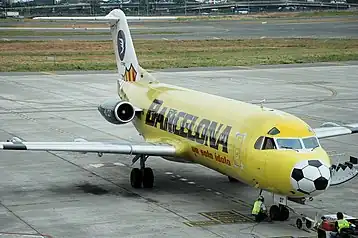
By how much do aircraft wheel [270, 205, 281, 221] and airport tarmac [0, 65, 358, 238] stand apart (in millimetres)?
239

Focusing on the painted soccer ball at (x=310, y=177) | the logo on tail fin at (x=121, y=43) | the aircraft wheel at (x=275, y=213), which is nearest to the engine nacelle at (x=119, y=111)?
the logo on tail fin at (x=121, y=43)

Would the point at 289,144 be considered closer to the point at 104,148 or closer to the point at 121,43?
the point at 104,148

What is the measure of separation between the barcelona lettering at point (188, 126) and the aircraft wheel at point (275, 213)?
2464 millimetres

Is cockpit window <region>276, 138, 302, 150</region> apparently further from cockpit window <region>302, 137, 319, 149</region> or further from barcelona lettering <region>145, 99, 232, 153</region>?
barcelona lettering <region>145, 99, 232, 153</region>

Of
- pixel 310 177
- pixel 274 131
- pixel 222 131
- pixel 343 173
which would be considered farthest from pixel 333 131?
pixel 310 177

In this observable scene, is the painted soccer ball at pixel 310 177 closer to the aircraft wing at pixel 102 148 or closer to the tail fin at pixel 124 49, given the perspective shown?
the aircraft wing at pixel 102 148

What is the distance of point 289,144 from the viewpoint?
2369cm

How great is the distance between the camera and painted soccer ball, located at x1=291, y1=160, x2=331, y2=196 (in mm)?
22438

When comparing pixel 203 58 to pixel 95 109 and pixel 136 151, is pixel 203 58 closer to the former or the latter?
pixel 95 109

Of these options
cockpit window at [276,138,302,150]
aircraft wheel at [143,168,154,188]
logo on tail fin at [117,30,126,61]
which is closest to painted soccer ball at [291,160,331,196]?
cockpit window at [276,138,302,150]

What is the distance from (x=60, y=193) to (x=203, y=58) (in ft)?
182

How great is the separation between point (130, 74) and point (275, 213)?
1283 centimetres

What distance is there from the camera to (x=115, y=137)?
40625 millimetres

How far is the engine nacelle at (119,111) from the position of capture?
30938mm
